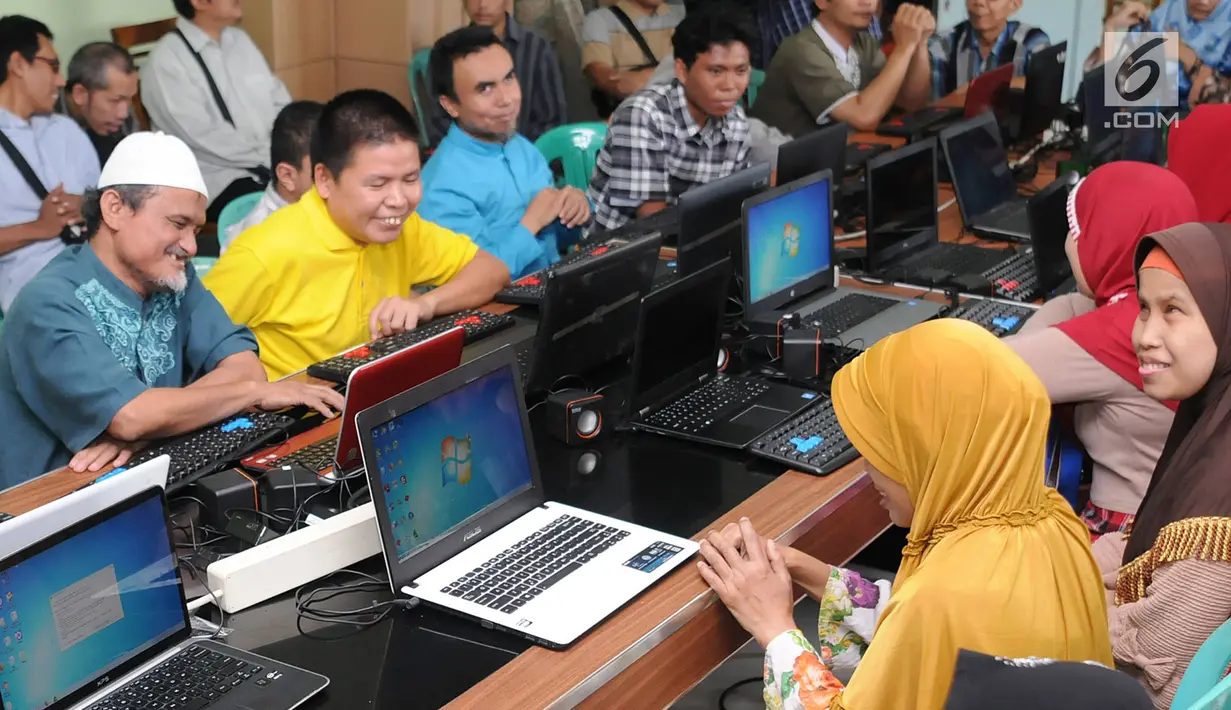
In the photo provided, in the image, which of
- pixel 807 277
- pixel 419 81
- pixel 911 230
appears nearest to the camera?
pixel 807 277

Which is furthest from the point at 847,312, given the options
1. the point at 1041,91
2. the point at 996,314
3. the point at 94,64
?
the point at 94,64

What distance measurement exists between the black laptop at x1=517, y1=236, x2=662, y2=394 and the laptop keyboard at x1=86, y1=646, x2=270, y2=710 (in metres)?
0.97

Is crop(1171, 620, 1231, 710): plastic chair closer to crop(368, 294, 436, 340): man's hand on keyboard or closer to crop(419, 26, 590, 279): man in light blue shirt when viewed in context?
crop(368, 294, 436, 340): man's hand on keyboard

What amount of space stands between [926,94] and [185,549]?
4.67 meters

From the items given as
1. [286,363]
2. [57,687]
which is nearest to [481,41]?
[286,363]

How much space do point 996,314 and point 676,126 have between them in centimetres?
139

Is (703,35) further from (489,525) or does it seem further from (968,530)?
(968,530)

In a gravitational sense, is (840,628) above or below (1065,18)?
below

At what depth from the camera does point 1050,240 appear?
137 inches

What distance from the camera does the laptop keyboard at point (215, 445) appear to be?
220cm

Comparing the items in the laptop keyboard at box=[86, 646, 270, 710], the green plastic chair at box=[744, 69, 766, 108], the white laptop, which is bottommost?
the laptop keyboard at box=[86, 646, 270, 710]

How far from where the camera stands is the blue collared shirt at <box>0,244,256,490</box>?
2.31 m

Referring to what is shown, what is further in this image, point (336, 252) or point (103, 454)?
point (336, 252)

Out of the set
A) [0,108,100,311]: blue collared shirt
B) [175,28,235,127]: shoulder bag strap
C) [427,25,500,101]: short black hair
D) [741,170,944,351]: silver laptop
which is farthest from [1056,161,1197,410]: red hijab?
[175,28,235,127]: shoulder bag strap
